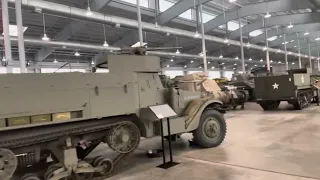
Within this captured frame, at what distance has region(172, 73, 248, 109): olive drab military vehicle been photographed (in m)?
10.1

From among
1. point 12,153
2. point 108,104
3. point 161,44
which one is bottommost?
point 12,153

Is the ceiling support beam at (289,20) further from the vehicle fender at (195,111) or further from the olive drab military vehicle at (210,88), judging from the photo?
the vehicle fender at (195,111)

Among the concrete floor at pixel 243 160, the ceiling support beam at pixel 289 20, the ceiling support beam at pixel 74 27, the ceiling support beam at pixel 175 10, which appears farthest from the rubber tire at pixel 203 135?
the ceiling support beam at pixel 289 20

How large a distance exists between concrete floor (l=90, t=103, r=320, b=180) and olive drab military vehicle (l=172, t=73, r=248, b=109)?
1.76m

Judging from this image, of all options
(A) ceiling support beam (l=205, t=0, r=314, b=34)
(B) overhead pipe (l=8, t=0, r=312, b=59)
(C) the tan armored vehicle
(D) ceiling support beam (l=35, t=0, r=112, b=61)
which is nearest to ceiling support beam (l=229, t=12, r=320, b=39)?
(A) ceiling support beam (l=205, t=0, r=314, b=34)

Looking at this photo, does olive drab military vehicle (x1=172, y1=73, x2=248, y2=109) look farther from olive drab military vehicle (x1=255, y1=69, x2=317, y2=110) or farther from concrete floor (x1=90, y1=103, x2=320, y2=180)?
concrete floor (x1=90, y1=103, x2=320, y2=180)

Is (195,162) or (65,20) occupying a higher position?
(65,20)

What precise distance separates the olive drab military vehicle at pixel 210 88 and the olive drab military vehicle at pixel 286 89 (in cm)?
136

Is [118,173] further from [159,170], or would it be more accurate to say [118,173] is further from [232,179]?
[232,179]

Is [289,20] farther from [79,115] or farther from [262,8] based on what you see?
[79,115]

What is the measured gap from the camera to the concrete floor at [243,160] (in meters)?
4.09

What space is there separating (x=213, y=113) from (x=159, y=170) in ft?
6.65

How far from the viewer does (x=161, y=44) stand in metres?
21.5

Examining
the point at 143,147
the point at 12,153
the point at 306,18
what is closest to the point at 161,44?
the point at 306,18
